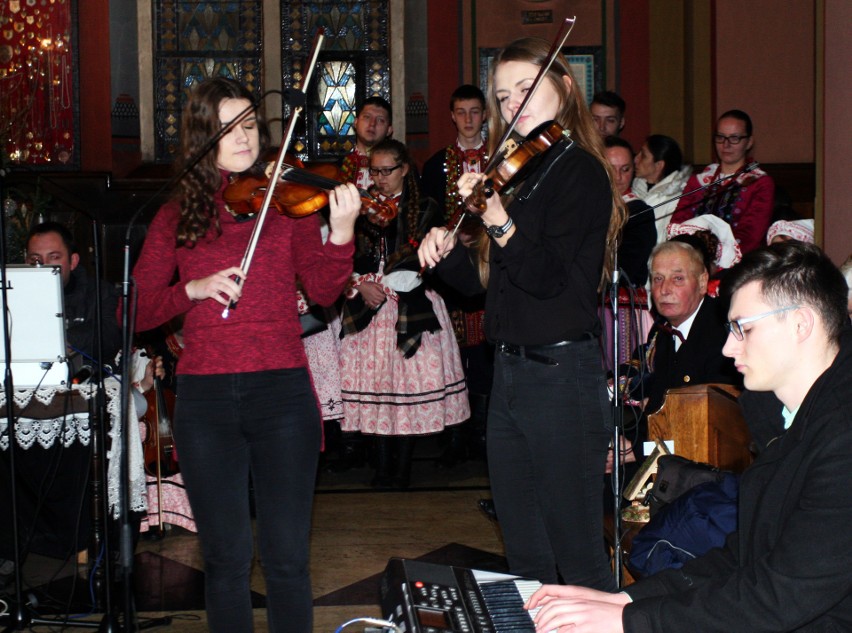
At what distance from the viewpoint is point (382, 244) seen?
4.96 metres

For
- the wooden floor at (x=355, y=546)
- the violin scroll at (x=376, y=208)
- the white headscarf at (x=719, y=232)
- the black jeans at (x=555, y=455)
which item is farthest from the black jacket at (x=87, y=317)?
the white headscarf at (x=719, y=232)

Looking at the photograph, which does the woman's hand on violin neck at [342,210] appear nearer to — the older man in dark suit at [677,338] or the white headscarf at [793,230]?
the older man in dark suit at [677,338]

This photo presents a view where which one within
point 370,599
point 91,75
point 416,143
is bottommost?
point 370,599

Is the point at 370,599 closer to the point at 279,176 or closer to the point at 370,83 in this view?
the point at 279,176

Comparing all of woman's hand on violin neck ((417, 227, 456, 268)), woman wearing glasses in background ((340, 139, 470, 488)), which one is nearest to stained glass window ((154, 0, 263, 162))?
woman wearing glasses in background ((340, 139, 470, 488))

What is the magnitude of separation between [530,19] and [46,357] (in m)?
5.35

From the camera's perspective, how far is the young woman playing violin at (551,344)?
7.34 ft

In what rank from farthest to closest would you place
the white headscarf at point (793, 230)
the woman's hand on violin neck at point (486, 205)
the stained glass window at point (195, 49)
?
the stained glass window at point (195, 49) < the white headscarf at point (793, 230) < the woman's hand on violin neck at point (486, 205)

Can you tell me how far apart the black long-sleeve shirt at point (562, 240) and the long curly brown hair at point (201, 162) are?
669mm

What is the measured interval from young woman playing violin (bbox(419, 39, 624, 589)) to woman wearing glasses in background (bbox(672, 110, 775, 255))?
8.06ft

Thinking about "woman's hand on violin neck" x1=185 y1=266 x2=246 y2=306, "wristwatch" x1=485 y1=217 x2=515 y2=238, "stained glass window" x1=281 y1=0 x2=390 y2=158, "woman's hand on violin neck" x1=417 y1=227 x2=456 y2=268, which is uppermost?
"stained glass window" x1=281 y1=0 x2=390 y2=158

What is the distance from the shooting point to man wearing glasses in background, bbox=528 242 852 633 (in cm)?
149

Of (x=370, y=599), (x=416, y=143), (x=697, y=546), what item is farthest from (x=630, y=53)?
(x=697, y=546)

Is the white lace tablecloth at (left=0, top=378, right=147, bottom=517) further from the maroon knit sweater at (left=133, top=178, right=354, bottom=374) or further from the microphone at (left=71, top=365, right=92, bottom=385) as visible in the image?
the maroon knit sweater at (left=133, top=178, right=354, bottom=374)
